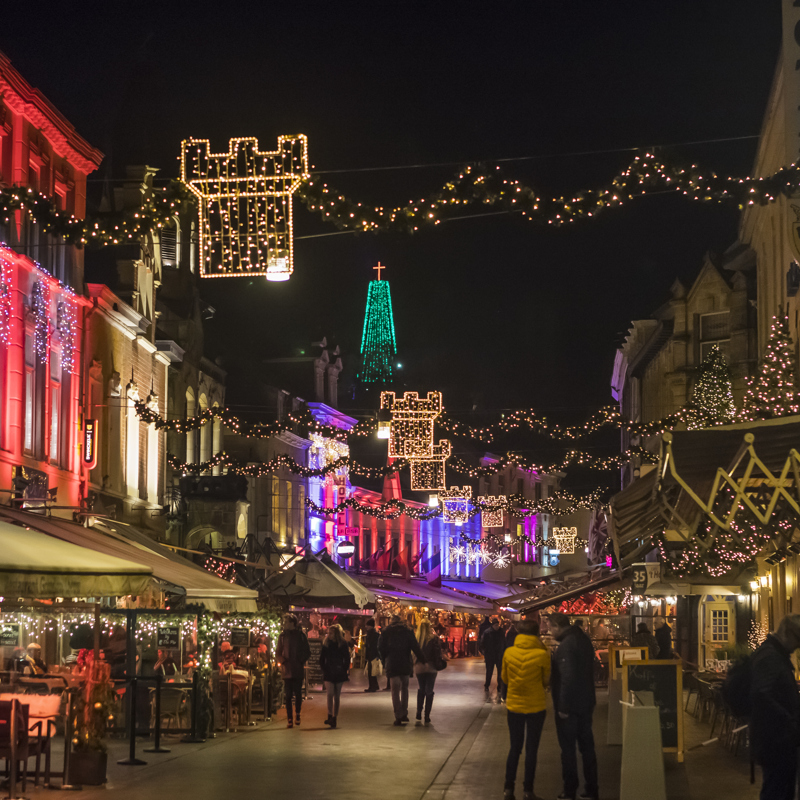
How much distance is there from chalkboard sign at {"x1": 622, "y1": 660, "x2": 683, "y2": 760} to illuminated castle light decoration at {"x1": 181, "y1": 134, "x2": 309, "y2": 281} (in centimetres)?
645

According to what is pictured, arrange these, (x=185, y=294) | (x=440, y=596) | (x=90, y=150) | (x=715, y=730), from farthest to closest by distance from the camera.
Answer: (x=440, y=596) → (x=185, y=294) → (x=90, y=150) → (x=715, y=730)

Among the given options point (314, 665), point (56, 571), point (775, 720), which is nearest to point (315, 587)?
point (314, 665)

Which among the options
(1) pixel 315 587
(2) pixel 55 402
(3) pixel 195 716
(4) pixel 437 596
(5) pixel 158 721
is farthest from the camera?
(4) pixel 437 596

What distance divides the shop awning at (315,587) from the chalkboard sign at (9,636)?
855cm

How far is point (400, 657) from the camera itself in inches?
A: 882

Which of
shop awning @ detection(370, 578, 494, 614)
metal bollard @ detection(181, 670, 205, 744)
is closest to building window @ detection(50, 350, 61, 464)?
metal bollard @ detection(181, 670, 205, 744)

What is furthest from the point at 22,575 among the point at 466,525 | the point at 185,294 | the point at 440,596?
the point at 466,525

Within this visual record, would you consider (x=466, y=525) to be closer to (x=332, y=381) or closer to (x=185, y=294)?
(x=332, y=381)

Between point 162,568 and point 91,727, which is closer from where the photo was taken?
point 91,727

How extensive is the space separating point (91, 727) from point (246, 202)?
19.7 ft

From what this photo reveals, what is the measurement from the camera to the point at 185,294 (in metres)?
41.7

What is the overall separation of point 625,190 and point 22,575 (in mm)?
7128

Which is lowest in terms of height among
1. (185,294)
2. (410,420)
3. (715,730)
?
(715,730)

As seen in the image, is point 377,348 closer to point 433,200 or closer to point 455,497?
point 455,497
